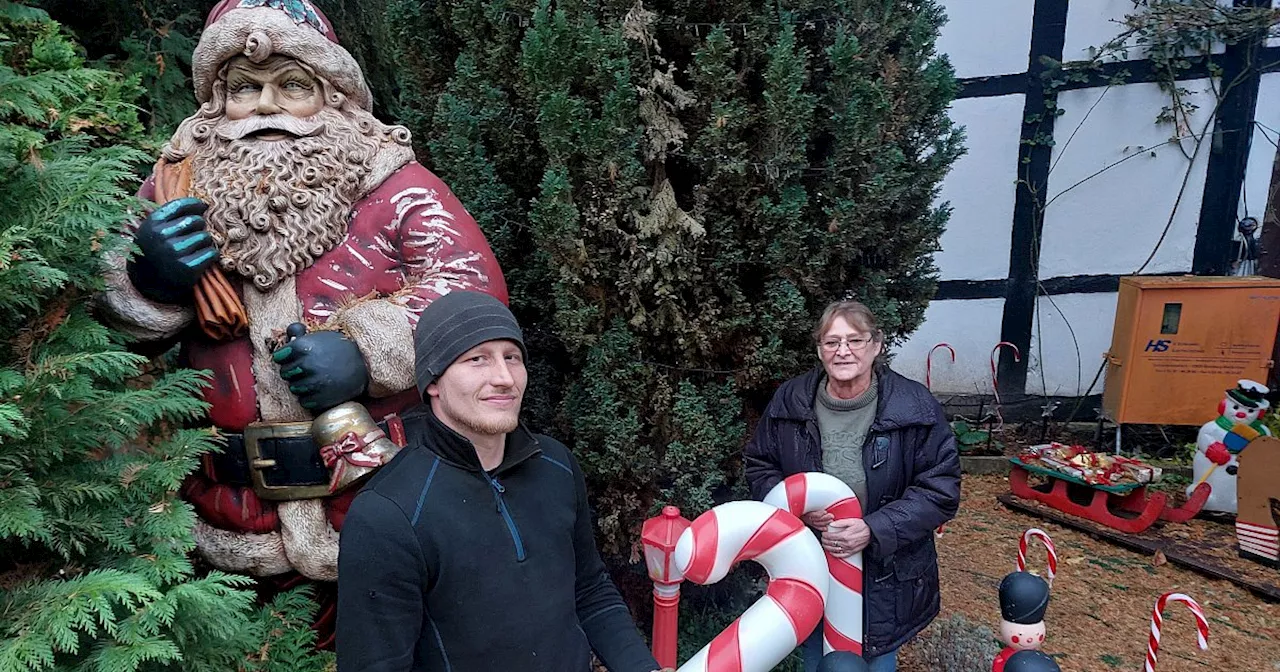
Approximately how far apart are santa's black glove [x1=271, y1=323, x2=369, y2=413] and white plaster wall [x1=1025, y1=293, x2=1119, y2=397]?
238 inches

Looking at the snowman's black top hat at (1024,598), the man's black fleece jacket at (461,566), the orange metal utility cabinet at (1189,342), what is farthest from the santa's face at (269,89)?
the orange metal utility cabinet at (1189,342)

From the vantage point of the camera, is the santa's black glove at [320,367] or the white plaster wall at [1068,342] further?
the white plaster wall at [1068,342]

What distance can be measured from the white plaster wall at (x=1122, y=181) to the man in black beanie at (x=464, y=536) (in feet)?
19.4

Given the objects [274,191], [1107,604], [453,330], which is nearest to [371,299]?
[274,191]

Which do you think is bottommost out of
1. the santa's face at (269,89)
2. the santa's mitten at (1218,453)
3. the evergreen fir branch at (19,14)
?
the santa's mitten at (1218,453)

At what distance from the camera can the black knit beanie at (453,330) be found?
54.7 inches

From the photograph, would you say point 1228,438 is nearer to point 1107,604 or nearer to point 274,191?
point 1107,604

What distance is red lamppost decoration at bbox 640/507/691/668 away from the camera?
6.48 ft

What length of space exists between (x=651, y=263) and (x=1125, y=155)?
5.20 metres

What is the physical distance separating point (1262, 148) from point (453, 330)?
6862 millimetres

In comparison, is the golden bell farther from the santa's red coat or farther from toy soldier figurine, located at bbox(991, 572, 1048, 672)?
toy soldier figurine, located at bbox(991, 572, 1048, 672)

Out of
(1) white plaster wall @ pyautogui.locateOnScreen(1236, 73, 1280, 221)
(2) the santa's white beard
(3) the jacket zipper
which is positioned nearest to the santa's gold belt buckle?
(2) the santa's white beard

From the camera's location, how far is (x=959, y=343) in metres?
6.40

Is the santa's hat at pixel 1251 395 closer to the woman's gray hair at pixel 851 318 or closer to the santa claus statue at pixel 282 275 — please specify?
the woman's gray hair at pixel 851 318
